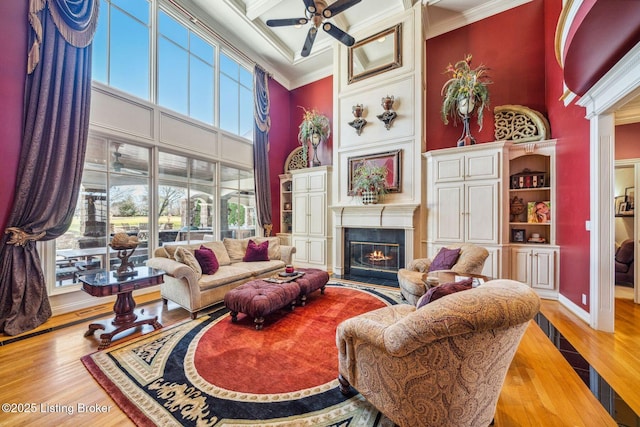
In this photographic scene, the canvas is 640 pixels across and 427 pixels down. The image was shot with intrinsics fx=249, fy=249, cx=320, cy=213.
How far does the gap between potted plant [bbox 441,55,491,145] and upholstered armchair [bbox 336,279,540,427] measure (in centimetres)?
410

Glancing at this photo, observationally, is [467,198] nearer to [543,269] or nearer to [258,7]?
[543,269]

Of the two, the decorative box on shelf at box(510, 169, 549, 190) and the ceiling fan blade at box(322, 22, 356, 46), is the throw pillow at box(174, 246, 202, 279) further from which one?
the decorative box on shelf at box(510, 169, 549, 190)

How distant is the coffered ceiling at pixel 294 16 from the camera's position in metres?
4.72

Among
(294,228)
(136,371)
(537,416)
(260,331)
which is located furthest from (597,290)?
(294,228)

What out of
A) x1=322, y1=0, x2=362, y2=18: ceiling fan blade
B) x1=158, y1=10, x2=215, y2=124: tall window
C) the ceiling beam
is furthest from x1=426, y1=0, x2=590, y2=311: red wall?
x1=158, y1=10, x2=215, y2=124: tall window

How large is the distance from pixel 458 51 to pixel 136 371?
6.90 meters

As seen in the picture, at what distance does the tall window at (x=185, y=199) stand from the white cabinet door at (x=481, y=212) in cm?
505

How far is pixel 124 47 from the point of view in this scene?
402 cm

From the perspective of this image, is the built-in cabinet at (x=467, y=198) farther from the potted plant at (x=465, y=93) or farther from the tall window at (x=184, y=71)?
the tall window at (x=184, y=71)

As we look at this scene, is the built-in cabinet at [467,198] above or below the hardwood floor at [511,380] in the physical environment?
above

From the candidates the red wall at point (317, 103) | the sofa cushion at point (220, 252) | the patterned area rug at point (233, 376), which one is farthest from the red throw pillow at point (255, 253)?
the red wall at point (317, 103)

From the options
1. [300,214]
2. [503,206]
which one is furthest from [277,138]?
[503,206]

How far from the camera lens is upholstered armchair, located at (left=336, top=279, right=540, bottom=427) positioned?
1.11 meters

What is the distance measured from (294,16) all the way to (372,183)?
390 cm
